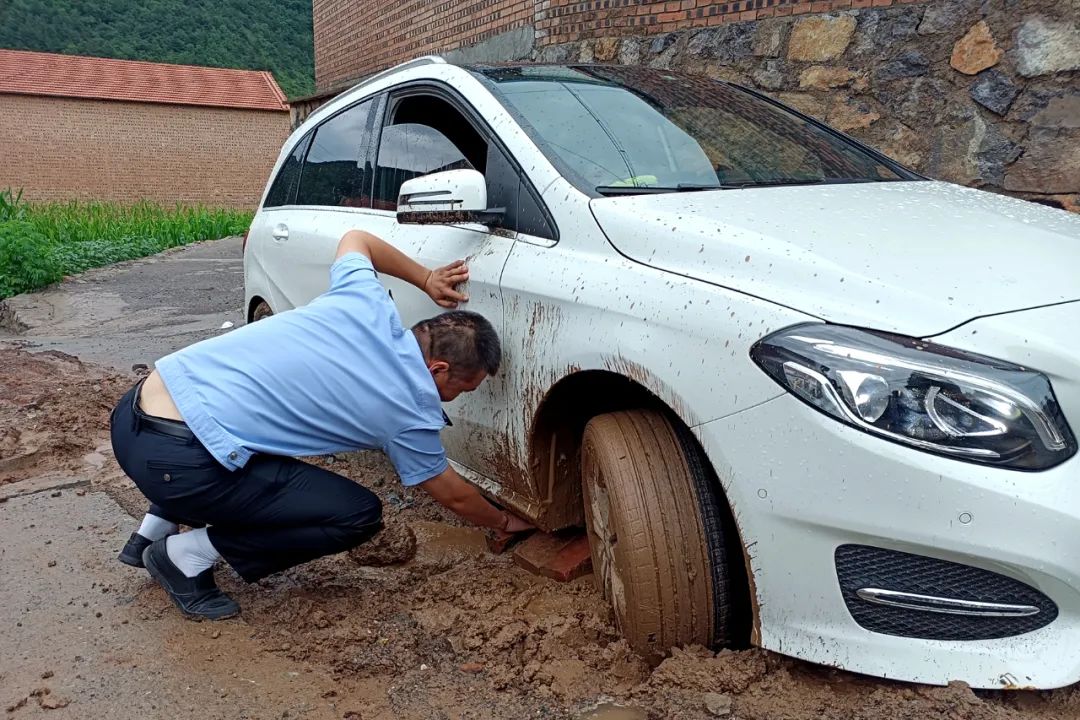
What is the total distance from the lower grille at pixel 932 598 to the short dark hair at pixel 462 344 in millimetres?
1199

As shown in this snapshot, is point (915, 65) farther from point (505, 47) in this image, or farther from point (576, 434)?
point (505, 47)

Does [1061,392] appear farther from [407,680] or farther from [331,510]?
[331,510]

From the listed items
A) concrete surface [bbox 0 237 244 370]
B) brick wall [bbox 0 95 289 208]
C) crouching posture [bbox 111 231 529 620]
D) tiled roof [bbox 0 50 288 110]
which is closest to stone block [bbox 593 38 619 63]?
concrete surface [bbox 0 237 244 370]

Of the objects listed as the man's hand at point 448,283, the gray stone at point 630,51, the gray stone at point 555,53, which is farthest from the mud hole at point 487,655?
the gray stone at point 555,53

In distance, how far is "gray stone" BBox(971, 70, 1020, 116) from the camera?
5.05 m

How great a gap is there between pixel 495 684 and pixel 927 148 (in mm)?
4452

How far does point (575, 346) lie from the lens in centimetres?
246

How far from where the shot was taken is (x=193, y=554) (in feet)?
9.48

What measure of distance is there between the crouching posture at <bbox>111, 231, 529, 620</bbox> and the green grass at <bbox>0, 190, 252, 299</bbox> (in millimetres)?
8823

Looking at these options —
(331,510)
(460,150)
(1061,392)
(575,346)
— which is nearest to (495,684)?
(331,510)

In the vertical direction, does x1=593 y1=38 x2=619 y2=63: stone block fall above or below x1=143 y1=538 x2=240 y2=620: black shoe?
above

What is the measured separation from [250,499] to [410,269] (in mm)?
922

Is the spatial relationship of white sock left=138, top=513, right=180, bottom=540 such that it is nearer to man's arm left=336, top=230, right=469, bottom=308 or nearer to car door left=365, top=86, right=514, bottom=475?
car door left=365, top=86, right=514, bottom=475

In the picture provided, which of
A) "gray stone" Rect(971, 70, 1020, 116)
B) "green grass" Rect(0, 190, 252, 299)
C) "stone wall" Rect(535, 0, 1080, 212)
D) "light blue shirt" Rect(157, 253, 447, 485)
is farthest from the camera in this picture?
"green grass" Rect(0, 190, 252, 299)
